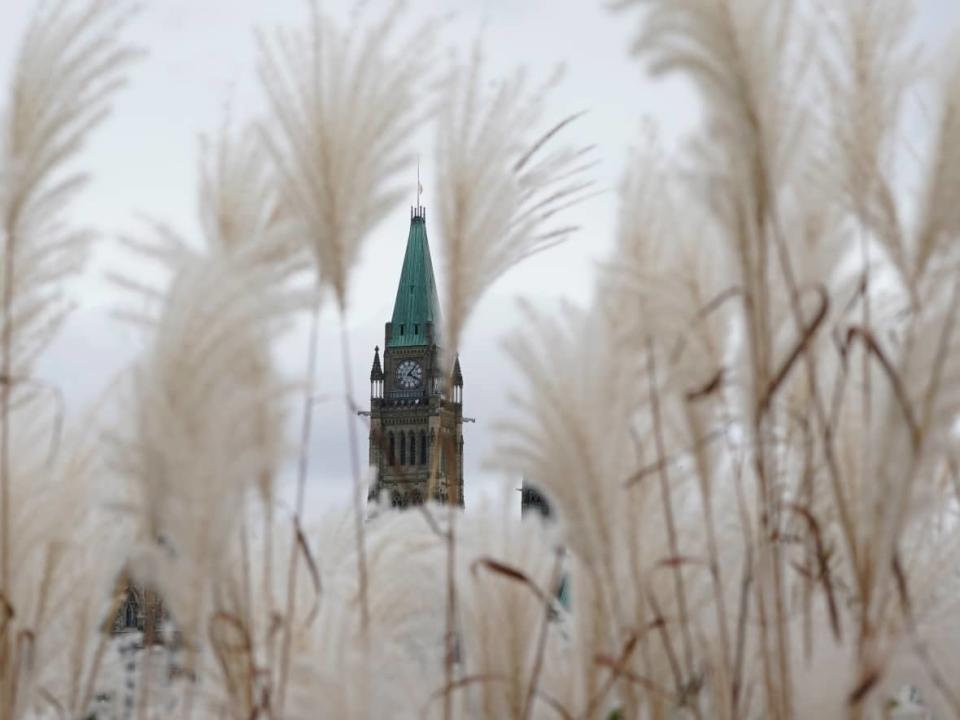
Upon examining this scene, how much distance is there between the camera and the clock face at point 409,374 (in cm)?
5841

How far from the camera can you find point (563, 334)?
45.3 inches

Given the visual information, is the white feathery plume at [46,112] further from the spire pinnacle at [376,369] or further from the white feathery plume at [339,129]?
the spire pinnacle at [376,369]

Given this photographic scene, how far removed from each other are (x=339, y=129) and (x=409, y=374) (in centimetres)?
5774

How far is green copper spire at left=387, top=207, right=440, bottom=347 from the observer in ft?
Result: 193

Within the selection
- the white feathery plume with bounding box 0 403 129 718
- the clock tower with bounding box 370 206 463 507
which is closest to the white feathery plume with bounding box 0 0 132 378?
the white feathery plume with bounding box 0 403 129 718

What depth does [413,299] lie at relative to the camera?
→ 59531 millimetres

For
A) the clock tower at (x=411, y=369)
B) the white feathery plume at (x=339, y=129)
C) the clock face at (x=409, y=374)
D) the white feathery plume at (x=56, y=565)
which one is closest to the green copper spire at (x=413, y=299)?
the clock tower at (x=411, y=369)

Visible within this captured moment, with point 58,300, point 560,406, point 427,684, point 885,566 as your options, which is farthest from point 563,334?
point 58,300

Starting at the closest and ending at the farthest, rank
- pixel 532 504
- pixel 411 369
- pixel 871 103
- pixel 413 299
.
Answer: pixel 871 103 < pixel 532 504 < pixel 411 369 < pixel 413 299

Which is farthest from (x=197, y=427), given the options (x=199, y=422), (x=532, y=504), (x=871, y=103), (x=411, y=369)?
(x=411, y=369)

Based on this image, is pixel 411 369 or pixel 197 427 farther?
pixel 411 369

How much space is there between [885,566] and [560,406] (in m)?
0.28

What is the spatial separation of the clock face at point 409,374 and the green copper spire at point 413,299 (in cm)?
91

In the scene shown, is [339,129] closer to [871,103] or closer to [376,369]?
[871,103]
